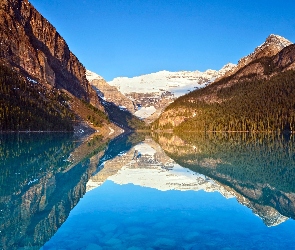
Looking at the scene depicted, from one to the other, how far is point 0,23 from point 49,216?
680 feet

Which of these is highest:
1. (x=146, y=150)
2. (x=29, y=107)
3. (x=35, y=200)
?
(x=29, y=107)

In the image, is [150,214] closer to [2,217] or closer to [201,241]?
[201,241]

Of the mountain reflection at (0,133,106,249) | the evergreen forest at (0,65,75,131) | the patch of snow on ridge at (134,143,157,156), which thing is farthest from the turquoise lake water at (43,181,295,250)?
the evergreen forest at (0,65,75,131)

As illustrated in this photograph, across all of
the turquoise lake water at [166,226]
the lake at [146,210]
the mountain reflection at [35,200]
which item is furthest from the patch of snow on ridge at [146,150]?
the turquoise lake water at [166,226]

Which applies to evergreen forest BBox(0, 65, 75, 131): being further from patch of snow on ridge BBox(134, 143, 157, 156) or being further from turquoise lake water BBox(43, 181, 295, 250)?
turquoise lake water BBox(43, 181, 295, 250)

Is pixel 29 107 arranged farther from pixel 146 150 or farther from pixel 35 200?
pixel 35 200

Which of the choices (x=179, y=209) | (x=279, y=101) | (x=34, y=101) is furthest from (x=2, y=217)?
(x=279, y=101)

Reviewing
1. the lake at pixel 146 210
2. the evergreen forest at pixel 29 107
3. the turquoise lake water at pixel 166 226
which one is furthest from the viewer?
the evergreen forest at pixel 29 107

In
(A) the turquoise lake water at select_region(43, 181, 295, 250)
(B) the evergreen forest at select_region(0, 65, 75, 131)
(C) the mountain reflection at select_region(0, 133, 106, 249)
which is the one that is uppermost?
(B) the evergreen forest at select_region(0, 65, 75, 131)

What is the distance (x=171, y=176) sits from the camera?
30.2 m

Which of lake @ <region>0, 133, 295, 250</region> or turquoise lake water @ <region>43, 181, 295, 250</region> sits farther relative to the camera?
lake @ <region>0, 133, 295, 250</region>

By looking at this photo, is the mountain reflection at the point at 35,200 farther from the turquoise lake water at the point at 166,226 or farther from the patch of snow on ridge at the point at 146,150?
the patch of snow on ridge at the point at 146,150

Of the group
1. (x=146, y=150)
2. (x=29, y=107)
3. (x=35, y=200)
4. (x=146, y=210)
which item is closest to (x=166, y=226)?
(x=146, y=210)

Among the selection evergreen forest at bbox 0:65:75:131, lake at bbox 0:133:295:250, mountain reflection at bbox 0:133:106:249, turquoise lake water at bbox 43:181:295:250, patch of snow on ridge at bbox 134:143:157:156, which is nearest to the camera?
turquoise lake water at bbox 43:181:295:250
